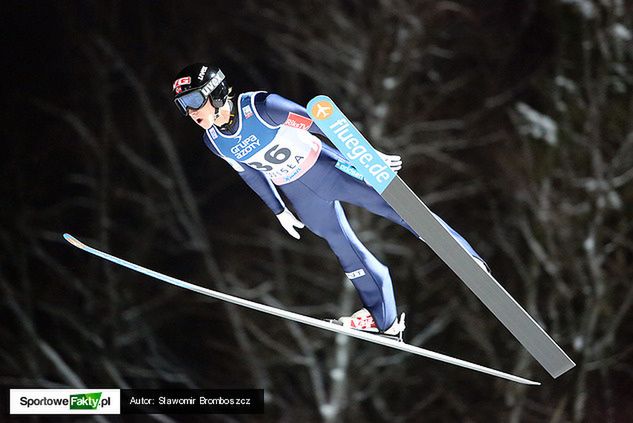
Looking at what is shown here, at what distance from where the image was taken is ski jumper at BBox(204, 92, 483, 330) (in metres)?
3.52

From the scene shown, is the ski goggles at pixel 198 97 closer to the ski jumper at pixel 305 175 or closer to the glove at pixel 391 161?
the ski jumper at pixel 305 175

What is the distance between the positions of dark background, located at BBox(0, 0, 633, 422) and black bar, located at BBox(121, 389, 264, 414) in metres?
1.10

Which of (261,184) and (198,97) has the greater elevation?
(198,97)

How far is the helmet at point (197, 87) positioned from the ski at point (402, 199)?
0.34 meters

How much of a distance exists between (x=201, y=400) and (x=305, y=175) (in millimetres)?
3202

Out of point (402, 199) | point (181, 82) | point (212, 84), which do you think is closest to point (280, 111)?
point (212, 84)

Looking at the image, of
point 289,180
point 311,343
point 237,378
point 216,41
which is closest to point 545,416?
point 311,343

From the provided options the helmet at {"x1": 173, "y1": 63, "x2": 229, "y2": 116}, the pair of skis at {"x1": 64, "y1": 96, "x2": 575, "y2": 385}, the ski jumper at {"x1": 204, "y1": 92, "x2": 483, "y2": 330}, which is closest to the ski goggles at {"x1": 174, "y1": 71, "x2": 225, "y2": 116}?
the helmet at {"x1": 173, "y1": 63, "x2": 229, "y2": 116}

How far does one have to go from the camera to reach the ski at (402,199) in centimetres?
343

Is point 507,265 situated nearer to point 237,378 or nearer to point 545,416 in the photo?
point 545,416

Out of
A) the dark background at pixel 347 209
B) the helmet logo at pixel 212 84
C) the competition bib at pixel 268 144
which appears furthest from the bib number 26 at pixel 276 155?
the dark background at pixel 347 209

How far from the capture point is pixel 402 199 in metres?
3.47

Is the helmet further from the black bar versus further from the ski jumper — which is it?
the black bar

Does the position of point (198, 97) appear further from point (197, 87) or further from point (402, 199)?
Answer: point (402, 199)
